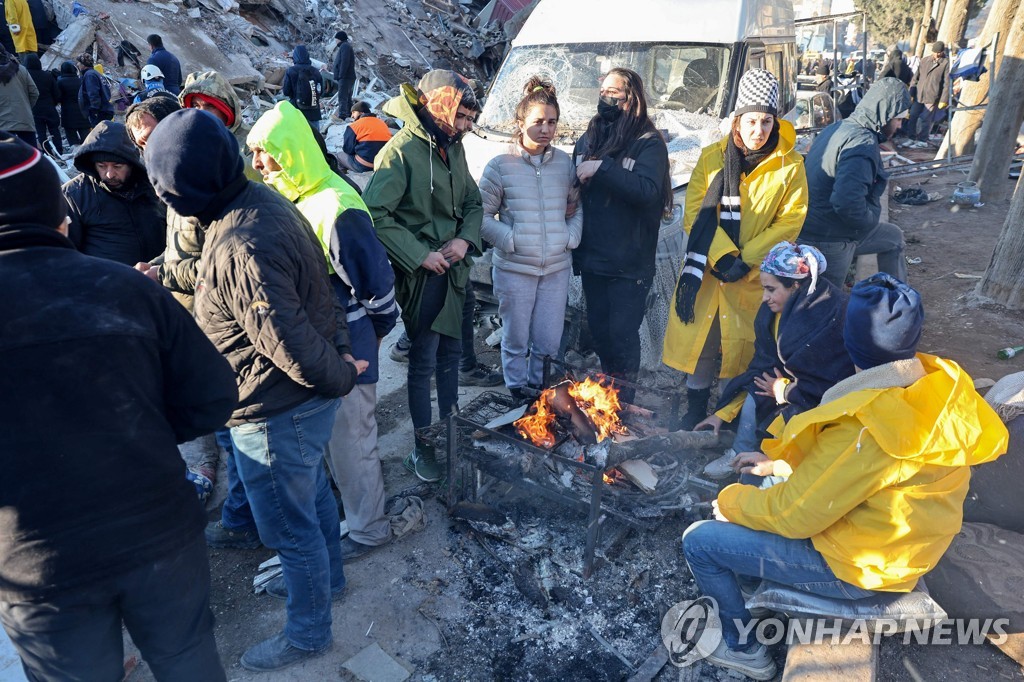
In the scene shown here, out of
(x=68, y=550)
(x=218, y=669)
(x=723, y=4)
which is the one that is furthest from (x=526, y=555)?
(x=723, y=4)

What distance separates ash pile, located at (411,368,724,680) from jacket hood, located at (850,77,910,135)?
283 centimetres

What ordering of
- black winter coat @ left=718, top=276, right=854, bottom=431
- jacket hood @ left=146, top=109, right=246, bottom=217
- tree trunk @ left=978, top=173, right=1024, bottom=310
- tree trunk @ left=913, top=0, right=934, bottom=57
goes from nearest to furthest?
jacket hood @ left=146, top=109, right=246, bottom=217
black winter coat @ left=718, top=276, right=854, bottom=431
tree trunk @ left=978, top=173, right=1024, bottom=310
tree trunk @ left=913, top=0, right=934, bottom=57

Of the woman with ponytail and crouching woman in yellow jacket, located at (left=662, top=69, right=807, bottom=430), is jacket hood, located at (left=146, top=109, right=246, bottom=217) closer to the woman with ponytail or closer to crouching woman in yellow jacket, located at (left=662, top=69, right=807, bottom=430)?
the woman with ponytail

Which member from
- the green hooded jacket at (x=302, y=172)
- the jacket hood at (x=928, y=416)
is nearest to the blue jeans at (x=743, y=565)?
the jacket hood at (x=928, y=416)

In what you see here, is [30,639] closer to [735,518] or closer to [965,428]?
[735,518]

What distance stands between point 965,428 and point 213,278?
265 centimetres

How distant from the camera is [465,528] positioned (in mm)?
3650

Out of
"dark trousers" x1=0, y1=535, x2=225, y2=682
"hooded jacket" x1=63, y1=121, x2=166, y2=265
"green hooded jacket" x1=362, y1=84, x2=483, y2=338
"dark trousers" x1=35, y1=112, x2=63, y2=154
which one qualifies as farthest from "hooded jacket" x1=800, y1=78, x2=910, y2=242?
"dark trousers" x1=35, y1=112, x2=63, y2=154

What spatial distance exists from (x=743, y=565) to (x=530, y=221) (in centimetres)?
235

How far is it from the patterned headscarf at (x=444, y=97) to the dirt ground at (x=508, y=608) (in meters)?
2.18

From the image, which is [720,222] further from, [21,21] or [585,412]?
[21,21]

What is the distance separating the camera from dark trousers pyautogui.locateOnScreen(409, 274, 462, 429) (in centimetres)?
380

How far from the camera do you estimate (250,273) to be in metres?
2.23

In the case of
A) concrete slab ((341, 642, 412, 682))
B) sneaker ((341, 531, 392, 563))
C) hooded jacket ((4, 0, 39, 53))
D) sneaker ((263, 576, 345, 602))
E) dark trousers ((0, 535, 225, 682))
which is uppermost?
hooded jacket ((4, 0, 39, 53))
